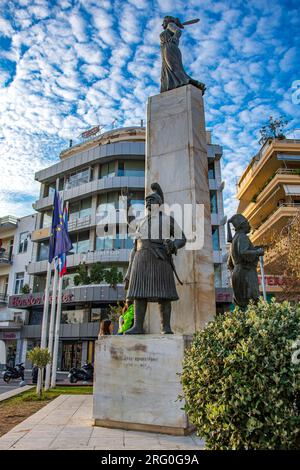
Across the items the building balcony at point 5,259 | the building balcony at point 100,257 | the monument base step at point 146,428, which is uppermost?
the building balcony at point 5,259

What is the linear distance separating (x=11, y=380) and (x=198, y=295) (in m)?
16.9

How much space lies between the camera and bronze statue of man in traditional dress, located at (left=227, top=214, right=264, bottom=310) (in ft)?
22.7

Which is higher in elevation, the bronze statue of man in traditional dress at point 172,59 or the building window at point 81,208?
the building window at point 81,208

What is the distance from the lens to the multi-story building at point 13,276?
32906 millimetres

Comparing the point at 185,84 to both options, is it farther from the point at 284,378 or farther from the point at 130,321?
the point at 284,378

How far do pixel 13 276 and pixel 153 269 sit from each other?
110 ft

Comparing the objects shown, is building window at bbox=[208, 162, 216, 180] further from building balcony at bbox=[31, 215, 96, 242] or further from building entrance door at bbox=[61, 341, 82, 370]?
building entrance door at bbox=[61, 341, 82, 370]

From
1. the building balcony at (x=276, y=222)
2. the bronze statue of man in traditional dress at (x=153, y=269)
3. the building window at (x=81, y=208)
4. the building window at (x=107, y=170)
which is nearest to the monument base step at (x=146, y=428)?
the bronze statue of man in traditional dress at (x=153, y=269)

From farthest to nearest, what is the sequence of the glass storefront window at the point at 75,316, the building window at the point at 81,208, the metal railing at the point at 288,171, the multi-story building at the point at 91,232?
the building window at the point at 81,208, the glass storefront window at the point at 75,316, the multi-story building at the point at 91,232, the metal railing at the point at 288,171

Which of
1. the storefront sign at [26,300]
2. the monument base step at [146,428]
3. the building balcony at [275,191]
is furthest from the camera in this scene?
the storefront sign at [26,300]

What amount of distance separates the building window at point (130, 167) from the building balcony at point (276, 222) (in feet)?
36.2

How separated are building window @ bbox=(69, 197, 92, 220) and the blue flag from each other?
59.3 ft
